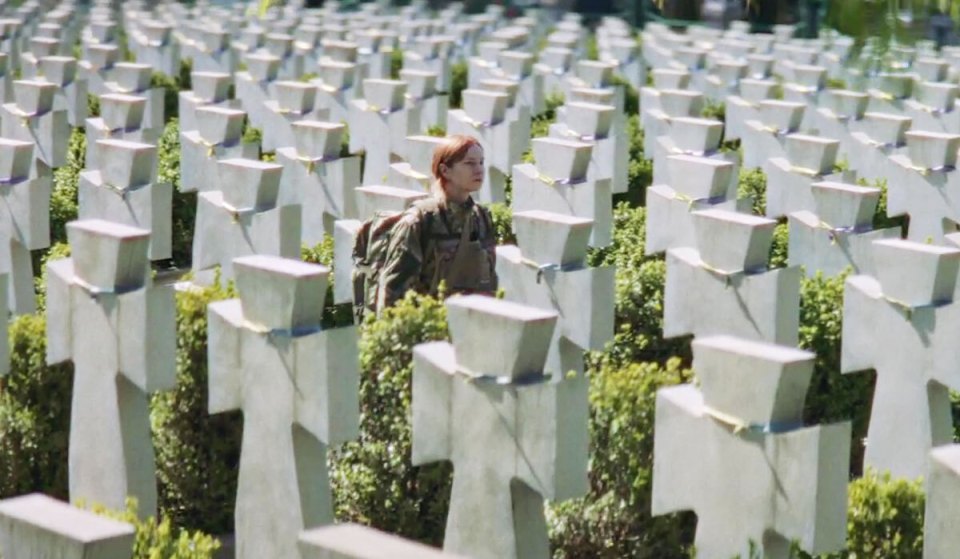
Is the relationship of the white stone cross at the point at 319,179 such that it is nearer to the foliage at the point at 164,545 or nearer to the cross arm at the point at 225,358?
the cross arm at the point at 225,358

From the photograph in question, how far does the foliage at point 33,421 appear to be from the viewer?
21.1ft

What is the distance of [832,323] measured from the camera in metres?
7.20

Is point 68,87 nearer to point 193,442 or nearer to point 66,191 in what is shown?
point 66,191

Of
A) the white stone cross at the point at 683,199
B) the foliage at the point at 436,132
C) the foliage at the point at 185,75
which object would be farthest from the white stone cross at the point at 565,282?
the foliage at the point at 185,75

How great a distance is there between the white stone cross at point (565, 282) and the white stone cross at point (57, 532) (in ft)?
10.3

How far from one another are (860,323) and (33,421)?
2.69 meters

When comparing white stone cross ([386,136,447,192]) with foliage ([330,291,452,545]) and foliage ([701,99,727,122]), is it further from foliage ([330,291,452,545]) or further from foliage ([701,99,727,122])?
foliage ([701,99,727,122])

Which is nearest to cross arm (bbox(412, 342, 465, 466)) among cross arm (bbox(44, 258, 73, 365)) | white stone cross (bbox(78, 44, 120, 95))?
cross arm (bbox(44, 258, 73, 365))

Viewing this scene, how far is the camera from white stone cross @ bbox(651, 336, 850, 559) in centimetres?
448

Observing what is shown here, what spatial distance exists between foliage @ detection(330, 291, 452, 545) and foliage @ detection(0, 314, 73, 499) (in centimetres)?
98

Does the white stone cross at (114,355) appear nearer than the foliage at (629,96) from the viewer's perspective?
Yes

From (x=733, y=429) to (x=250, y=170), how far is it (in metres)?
3.85

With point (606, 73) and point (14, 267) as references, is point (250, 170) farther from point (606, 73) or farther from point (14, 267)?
point (606, 73)

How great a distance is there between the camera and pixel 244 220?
320 inches
